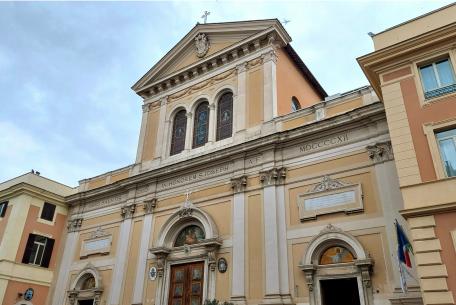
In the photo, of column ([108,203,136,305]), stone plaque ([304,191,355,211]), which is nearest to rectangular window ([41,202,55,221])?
column ([108,203,136,305])

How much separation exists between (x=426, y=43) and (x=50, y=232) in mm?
19745

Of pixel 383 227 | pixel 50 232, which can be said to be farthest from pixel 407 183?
pixel 50 232

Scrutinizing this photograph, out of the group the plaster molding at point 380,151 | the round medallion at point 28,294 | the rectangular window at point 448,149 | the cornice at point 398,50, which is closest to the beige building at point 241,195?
the plaster molding at point 380,151

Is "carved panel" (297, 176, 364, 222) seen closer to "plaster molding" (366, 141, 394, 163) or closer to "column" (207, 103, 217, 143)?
"plaster molding" (366, 141, 394, 163)

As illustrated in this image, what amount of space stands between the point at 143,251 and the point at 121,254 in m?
1.36

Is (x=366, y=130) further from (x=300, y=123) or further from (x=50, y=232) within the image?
(x=50, y=232)

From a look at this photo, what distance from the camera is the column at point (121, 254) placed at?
18.0m

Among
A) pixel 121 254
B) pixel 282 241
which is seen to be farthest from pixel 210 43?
pixel 282 241

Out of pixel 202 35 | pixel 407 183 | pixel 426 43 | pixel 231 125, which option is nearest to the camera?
pixel 407 183

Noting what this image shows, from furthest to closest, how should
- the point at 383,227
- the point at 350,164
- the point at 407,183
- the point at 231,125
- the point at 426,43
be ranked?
1. the point at 231,125
2. the point at 350,164
3. the point at 383,227
4. the point at 426,43
5. the point at 407,183

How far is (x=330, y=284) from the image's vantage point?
13555 mm

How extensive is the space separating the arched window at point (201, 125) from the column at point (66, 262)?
800 centimetres

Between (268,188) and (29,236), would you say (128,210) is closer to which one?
(29,236)

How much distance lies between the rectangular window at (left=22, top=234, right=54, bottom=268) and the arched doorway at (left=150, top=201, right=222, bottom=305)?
753 cm
